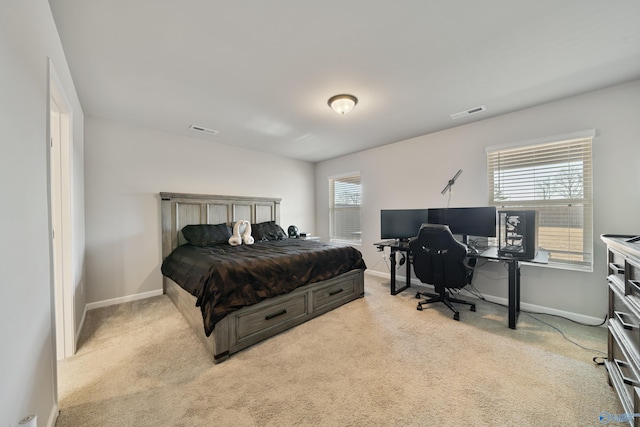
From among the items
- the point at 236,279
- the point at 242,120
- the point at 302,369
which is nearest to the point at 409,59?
the point at 242,120

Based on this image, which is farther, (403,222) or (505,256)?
(403,222)

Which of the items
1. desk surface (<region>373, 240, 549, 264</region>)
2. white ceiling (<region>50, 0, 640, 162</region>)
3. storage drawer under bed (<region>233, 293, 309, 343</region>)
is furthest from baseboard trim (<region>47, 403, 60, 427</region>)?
desk surface (<region>373, 240, 549, 264</region>)

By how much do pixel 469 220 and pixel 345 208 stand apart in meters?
2.49

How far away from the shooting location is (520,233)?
2.53 meters

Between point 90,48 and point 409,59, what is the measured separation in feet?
8.39

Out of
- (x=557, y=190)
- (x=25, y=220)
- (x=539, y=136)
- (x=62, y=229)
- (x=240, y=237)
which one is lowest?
(x=240, y=237)

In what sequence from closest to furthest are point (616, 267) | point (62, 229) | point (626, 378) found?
1. point (626, 378)
2. point (616, 267)
3. point (62, 229)

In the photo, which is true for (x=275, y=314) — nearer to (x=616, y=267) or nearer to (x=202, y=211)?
(x=202, y=211)

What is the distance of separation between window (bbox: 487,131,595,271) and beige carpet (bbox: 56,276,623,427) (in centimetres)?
84

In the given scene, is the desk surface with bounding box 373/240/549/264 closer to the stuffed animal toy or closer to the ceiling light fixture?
the ceiling light fixture

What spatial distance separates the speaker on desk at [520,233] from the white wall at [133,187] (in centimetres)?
414

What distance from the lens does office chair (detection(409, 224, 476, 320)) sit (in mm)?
2600

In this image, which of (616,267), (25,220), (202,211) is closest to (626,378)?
(616,267)

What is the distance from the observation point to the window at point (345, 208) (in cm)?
494
